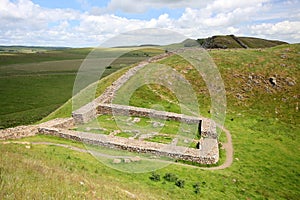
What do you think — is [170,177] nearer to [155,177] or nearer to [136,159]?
[155,177]

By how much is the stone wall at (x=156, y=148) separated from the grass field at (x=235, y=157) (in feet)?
3.98

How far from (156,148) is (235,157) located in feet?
26.3

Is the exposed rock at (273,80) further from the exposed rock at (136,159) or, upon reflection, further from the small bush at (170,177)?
the small bush at (170,177)

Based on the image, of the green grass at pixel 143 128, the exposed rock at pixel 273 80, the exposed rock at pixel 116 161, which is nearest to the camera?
the exposed rock at pixel 116 161

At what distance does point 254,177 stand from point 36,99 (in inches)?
2605

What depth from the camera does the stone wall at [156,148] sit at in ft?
77.0

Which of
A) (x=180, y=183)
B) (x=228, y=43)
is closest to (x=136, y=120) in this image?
(x=180, y=183)

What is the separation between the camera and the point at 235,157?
2606cm

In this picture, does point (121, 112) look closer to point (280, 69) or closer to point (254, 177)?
point (254, 177)

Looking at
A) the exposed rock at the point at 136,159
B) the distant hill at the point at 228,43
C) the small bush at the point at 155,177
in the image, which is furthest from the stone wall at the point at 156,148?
the distant hill at the point at 228,43

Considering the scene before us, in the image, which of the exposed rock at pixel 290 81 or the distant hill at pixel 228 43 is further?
the distant hill at pixel 228 43

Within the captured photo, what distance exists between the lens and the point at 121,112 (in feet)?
117

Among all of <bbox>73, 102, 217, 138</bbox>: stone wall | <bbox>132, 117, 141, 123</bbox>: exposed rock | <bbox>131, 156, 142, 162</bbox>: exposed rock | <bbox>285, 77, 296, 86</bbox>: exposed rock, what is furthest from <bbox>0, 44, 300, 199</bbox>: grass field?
<bbox>132, 117, 141, 123</bbox>: exposed rock

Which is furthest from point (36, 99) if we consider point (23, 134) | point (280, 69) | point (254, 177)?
point (254, 177)
